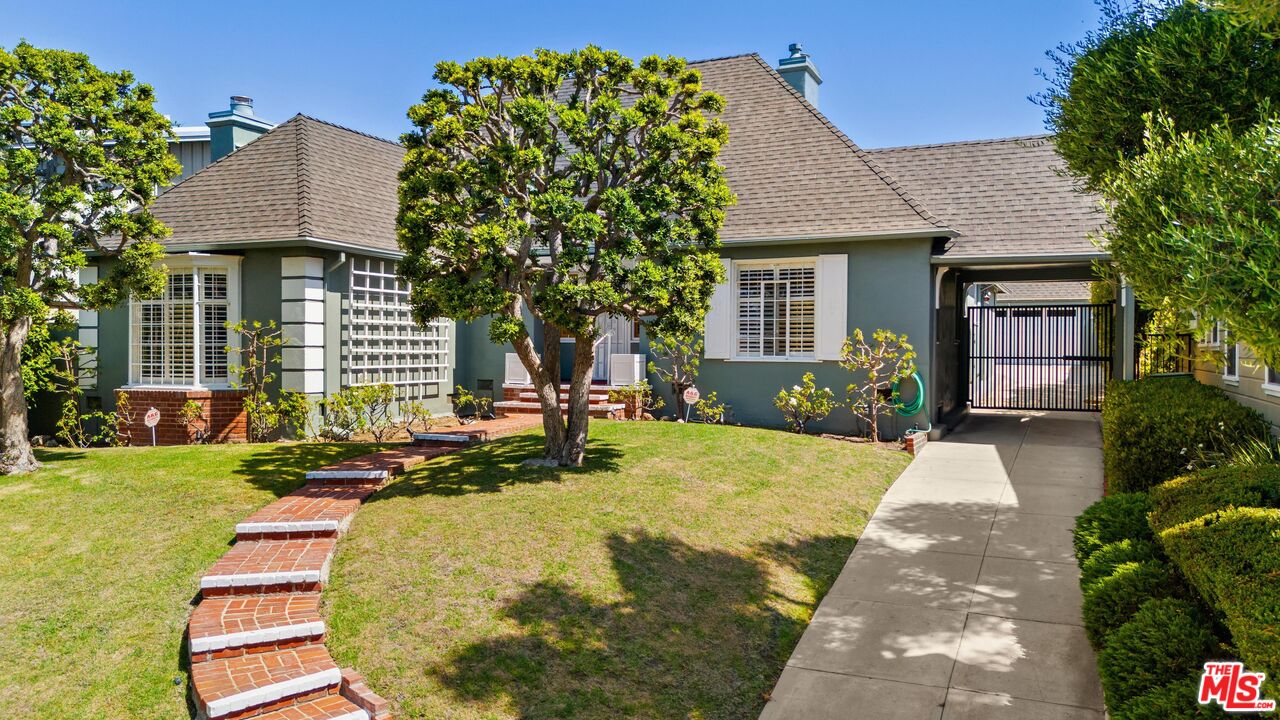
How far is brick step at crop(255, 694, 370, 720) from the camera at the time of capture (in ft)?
16.6

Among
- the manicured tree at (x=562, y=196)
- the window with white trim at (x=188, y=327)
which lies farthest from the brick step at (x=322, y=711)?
the window with white trim at (x=188, y=327)

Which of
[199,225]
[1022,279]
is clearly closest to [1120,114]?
[1022,279]

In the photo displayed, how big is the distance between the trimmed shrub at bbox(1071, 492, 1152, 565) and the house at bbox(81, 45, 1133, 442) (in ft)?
20.6

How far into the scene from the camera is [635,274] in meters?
8.67

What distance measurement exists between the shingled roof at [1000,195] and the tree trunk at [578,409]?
6.86m

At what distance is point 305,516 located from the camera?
789 cm

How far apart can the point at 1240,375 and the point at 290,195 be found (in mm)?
13788

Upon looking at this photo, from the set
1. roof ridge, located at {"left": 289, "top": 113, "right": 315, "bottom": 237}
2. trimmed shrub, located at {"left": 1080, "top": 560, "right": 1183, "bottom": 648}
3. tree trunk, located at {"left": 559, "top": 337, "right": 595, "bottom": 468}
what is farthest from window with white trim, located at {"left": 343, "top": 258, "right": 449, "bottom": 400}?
trimmed shrub, located at {"left": 1080, "top": 560, "right": 1183, "bottom": 648}

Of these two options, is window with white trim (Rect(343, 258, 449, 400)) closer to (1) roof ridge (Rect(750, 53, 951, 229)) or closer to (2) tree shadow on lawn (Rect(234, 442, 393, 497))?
(2) tree shadow on lawn (Rect(234, 442, 393, 497))

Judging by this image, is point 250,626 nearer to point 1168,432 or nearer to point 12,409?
point 12,409

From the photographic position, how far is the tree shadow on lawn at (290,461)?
9.56 metres

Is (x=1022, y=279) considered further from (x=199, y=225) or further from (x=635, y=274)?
(x=199, y=225)

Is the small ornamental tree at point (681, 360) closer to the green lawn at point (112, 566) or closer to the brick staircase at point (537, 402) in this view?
the brick staircase at point (537, 402)

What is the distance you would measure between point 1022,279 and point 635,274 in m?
10.9
